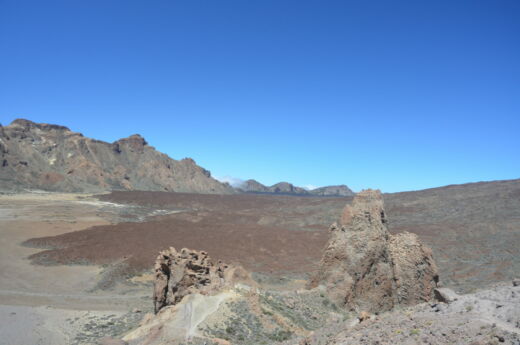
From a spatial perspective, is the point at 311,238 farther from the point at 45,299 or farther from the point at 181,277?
the point at 181,277

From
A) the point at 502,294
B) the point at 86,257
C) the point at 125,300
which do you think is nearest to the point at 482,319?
the point at 502,294

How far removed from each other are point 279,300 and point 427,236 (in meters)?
40.0

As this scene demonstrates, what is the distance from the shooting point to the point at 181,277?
1563cm

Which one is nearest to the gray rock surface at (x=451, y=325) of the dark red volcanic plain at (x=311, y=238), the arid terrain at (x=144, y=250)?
the arid terrain at (x=144, y=250)

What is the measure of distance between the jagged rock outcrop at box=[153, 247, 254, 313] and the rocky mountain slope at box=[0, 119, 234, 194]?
112 metres

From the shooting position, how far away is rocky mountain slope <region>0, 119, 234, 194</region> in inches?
4530

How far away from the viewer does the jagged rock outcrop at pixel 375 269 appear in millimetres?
15297

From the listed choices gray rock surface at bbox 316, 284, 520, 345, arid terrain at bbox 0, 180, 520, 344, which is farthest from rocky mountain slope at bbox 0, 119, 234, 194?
gray rock surface at bbox 316, 284, 520, 345

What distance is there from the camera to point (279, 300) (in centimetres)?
1455

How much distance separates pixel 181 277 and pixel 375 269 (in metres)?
9.19

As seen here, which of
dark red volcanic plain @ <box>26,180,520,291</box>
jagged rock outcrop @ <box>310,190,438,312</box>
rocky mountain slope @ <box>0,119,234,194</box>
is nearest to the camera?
jagged rock outcrop @ <box>310,190,438,312</box>

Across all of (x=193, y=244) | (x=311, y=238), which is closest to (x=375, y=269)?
(x=193, y=244)

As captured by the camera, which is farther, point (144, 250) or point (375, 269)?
point (144, 250)

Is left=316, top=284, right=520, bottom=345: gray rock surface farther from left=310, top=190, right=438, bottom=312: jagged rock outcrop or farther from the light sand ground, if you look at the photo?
the light sand ground
